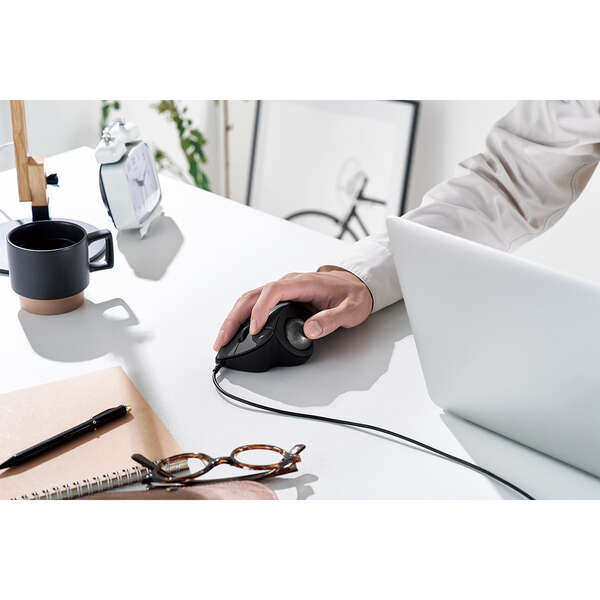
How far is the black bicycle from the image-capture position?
99.8 inches

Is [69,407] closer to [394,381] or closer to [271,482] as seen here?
[271,482]

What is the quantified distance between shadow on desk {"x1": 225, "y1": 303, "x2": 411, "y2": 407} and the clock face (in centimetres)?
43

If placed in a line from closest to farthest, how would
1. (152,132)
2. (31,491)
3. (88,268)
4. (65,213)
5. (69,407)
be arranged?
(31,491) < (69,407) < (88,268) < (65,213) < (152,132)

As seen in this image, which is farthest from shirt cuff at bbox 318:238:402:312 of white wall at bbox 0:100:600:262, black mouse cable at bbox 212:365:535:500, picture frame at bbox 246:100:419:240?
picture frame at bbox 246:100:419:240

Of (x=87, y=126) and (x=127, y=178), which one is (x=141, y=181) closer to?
(x=127, y=178)

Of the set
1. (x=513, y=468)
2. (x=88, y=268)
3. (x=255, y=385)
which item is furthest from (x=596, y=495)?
(x=88, y=268)

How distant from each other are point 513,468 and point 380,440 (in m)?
0.13

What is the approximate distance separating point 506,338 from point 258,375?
0.96ft

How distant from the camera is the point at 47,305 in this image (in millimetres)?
865

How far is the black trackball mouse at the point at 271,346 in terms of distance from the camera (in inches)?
29.9

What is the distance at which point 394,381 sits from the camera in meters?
0.77

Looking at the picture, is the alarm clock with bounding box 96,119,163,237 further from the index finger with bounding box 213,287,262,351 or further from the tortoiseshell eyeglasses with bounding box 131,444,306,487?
the tortoiseshell eyeglasses with bounding box 131,444,306,487

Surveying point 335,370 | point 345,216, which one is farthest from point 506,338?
point 345,216

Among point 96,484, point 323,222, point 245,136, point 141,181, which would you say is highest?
point 141,181
